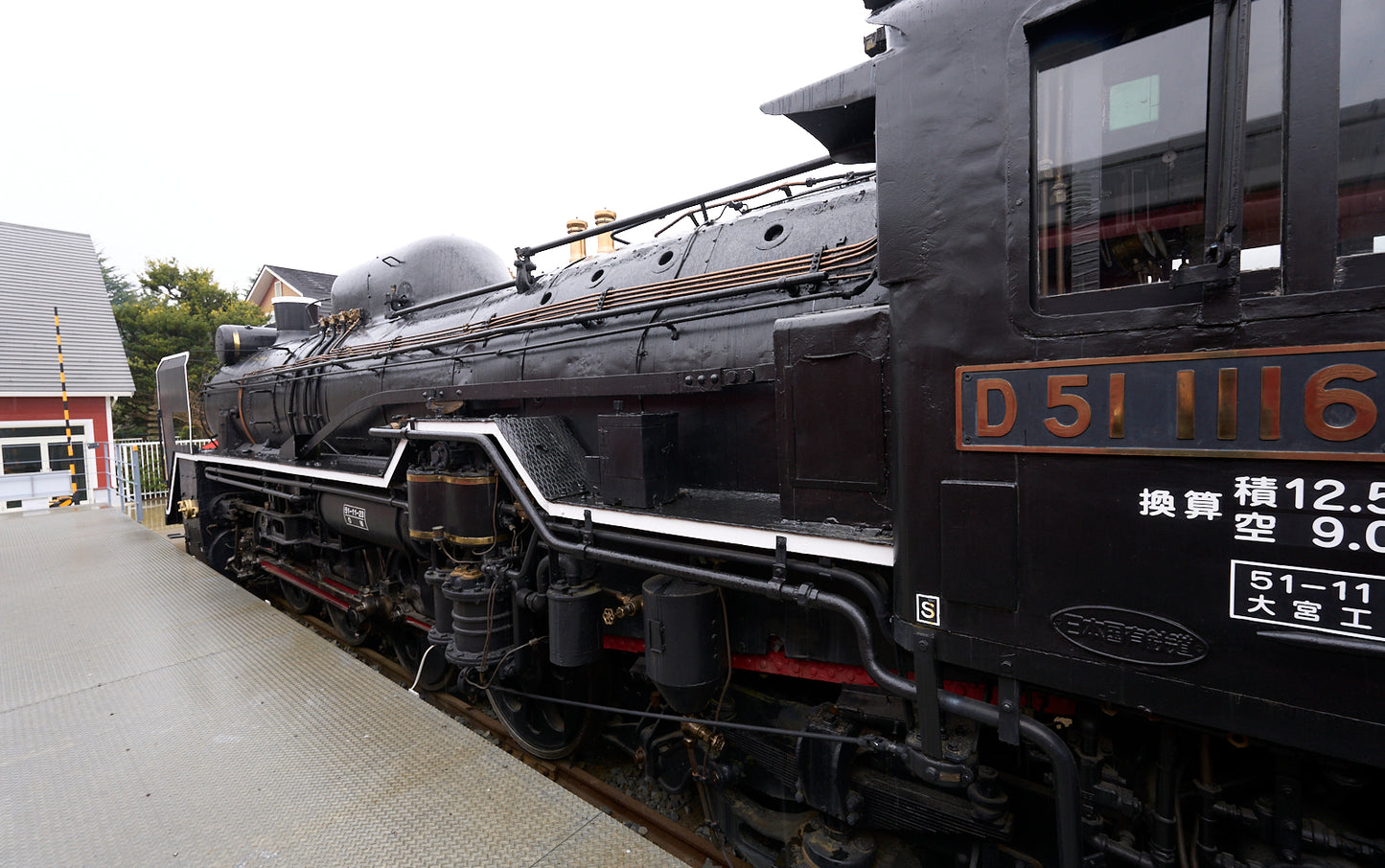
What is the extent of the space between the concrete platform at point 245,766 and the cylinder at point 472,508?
903mm

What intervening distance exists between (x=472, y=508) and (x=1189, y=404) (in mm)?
3225

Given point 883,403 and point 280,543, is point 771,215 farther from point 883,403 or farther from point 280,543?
point 280,543

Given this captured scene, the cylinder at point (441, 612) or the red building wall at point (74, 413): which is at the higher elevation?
the red building wall at point (74, 413)

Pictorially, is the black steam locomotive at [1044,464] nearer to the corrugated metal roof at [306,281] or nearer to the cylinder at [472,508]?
the cylinder at [472,508]

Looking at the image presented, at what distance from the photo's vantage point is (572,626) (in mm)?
3080

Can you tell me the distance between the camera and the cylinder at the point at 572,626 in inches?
121

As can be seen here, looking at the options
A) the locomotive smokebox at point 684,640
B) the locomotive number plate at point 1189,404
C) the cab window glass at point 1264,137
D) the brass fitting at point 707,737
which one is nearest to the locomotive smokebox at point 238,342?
the locomotive smokebox at point 684,640

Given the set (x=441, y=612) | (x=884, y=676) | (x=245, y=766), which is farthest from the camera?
(x=441, y=612)

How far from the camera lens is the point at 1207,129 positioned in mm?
1394

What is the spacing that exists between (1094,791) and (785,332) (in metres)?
1.63

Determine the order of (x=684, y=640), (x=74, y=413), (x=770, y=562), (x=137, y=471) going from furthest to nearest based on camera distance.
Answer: (x=74, y=413), (x=137, y=471), (x=684, y=640), (x=770, y=562)

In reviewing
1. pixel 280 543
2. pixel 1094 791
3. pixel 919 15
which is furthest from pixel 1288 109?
pixel 280 543

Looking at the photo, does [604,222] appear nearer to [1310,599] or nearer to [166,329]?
[1310,599]

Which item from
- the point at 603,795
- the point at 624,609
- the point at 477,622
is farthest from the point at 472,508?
the point at 603,795
